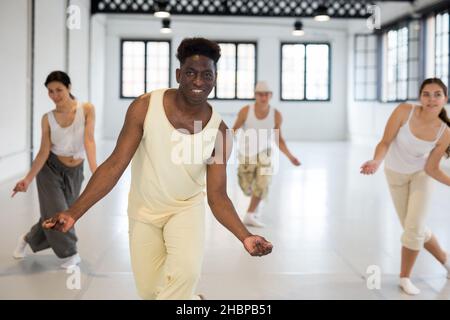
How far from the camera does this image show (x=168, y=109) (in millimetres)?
2338

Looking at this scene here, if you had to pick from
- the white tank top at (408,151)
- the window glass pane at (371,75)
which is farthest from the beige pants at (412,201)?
the window glass pane at (371,75)

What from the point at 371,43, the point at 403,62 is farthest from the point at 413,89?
the point at 371,43

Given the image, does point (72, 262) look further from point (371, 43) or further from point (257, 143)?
point (371, 43)

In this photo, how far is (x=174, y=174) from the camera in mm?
2365

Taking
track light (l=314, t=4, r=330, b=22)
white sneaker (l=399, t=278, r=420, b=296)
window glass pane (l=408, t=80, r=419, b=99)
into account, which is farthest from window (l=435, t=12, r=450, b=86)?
white sneaker (l=399, t=278, r=420, b=296)

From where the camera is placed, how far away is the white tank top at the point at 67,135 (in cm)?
423

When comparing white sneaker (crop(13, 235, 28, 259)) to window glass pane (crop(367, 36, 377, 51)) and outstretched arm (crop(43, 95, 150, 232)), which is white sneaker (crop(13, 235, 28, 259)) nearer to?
outstretched arm (crop(43, 95, 150, 232))

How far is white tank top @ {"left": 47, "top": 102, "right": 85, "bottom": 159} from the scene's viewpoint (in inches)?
166

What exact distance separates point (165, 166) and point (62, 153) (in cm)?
215

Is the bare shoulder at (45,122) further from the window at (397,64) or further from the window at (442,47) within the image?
the window at (397,64)

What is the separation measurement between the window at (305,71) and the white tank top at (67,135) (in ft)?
53.4
